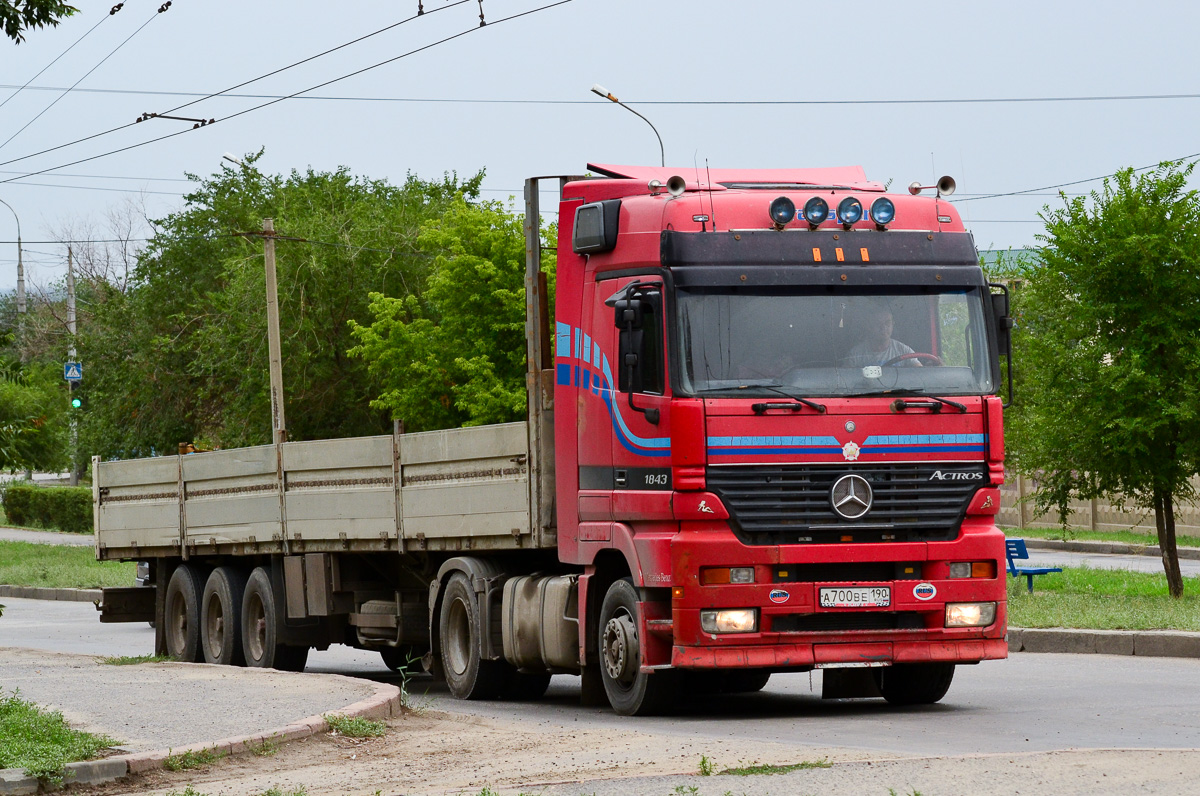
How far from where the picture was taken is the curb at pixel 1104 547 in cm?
3172

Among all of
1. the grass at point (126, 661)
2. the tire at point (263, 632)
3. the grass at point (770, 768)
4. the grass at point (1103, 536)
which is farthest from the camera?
the grass at point (1103, 536)

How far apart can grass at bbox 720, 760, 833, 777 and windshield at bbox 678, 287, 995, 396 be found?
2882mm

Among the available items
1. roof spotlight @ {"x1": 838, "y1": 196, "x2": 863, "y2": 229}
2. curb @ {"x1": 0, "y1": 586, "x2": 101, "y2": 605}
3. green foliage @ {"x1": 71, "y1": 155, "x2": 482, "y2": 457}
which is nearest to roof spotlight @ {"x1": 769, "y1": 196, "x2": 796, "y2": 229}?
roof spotlight @ {"x1": 838, "y1": 196, "x2": 863, "y2": 229}

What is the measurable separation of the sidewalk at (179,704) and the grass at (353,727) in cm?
7

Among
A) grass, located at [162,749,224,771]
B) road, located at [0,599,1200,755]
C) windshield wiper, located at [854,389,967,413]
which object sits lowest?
road, located at [0,599,1200,755]

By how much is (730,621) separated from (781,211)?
2529 millimetres

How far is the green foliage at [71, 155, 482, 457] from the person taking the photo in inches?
1721

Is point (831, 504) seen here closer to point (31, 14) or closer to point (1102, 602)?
point (31, 14)

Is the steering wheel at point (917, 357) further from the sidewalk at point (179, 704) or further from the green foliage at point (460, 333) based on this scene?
the green foliage at point (460, 333)

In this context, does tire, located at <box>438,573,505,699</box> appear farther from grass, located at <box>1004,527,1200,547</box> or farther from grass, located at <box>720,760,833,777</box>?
grass, located at <box>1004,527,1200,547</box>

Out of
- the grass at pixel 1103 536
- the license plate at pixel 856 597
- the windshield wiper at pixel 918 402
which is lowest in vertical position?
the grass at pixel 1103 536

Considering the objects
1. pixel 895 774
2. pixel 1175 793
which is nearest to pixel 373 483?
pixel 895 774

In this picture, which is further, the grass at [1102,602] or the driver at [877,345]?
the grass at [1102,602]

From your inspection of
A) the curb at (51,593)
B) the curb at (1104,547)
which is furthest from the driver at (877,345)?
the curb at (1104,547)
